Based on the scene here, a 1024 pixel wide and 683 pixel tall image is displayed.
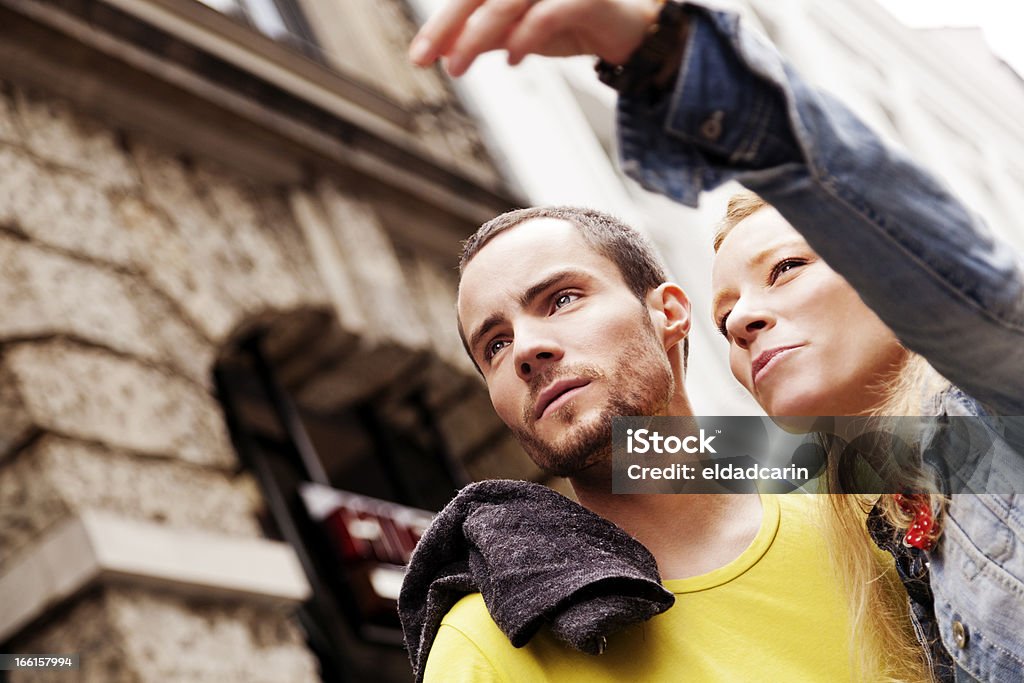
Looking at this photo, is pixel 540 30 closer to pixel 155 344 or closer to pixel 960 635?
pixel 960 635

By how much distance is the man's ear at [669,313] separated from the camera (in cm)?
140

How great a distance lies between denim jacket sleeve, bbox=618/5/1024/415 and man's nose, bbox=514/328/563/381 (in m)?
0.45

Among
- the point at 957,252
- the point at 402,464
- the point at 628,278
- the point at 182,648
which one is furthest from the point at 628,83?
the point at 402,464

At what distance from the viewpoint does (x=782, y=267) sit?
128 centimetres

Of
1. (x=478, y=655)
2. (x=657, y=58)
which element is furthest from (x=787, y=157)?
(x=478, y=655)

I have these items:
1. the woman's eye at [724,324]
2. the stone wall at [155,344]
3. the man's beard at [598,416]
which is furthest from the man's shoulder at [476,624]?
the stone wall at [155,344]

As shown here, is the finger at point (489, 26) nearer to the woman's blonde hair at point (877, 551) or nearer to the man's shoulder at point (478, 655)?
the woman's blonde hair at point (877, 551)

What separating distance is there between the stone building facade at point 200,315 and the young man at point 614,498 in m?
1.96

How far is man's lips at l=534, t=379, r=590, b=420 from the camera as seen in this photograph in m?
1.25

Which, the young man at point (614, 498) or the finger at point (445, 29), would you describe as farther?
the young man at point (614, 498)

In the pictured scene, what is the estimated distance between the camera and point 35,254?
3.55 metres

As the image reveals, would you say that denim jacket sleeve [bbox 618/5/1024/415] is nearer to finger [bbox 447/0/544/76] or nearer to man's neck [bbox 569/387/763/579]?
finger [bbox 447/0/544/76]

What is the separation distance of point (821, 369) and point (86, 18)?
369 centimetres

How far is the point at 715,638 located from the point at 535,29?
2.39 feet
